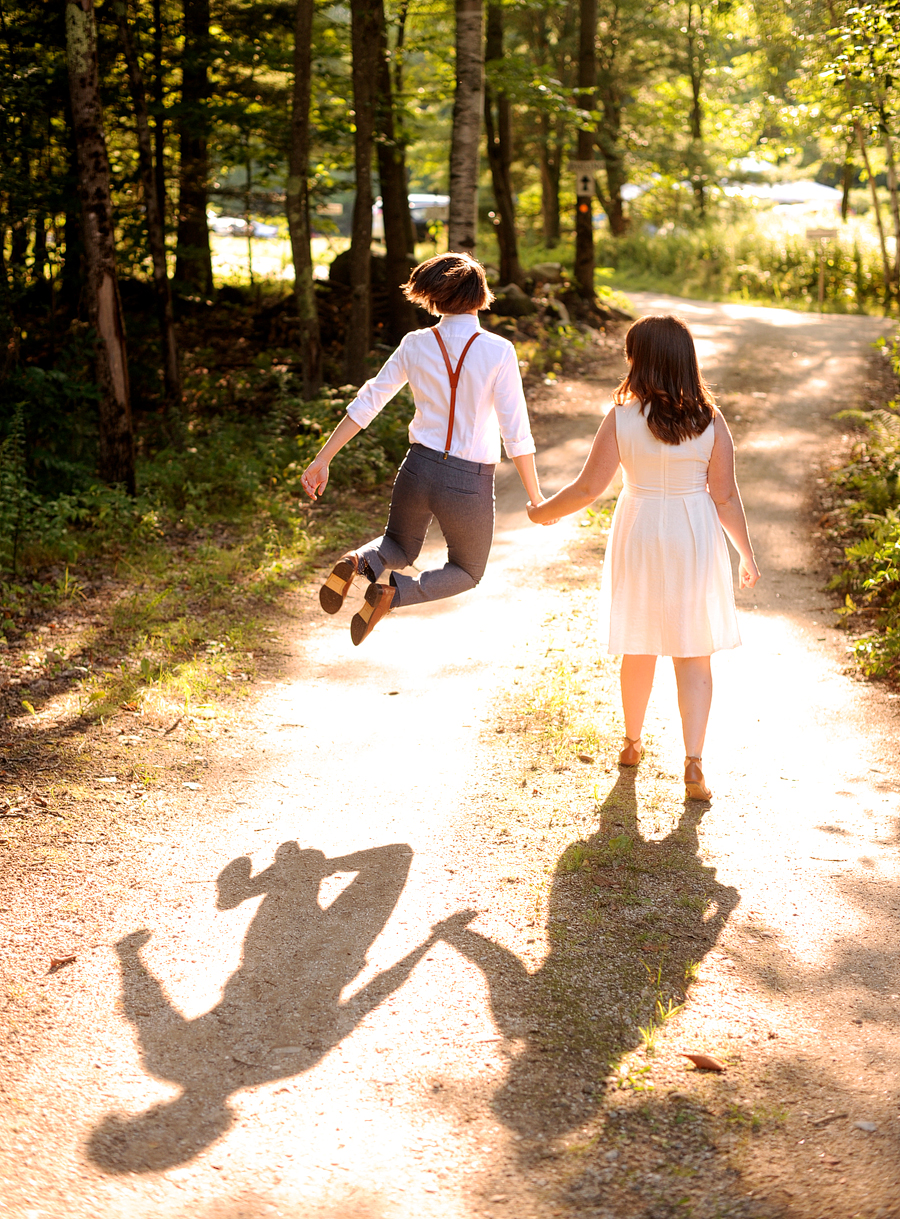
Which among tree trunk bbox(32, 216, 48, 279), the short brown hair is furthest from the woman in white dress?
tree trunk bbox(32, 216, 48, 279)

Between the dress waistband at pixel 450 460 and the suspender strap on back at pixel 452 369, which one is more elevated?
the suspender strap on back at pixel 452 369

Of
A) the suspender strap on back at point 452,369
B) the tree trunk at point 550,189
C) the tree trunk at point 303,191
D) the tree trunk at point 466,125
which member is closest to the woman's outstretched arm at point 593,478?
the suspender strap on back at point 452,369

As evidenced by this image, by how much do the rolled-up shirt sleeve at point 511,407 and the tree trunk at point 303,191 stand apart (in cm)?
890

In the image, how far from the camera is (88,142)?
31.0 feet

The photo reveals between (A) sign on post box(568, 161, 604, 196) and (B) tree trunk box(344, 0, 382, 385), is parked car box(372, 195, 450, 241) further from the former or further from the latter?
(B) tree trunk box(344, 0, 382, 385)

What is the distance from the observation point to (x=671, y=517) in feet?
15.2

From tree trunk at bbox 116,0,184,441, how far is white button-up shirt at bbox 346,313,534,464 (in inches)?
329

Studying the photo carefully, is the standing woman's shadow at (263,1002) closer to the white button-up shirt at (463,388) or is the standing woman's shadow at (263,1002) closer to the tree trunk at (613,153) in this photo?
the white button-up shirt at (463,388)

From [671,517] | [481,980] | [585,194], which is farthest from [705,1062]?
[585,194]

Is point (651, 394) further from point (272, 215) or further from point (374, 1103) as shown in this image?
point (272, 215)

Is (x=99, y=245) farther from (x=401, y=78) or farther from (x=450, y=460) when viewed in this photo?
(x=401, y=78)

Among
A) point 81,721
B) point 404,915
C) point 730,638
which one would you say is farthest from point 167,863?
point 730,638

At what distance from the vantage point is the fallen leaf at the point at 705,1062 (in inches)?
122

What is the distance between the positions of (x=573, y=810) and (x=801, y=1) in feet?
51.4
